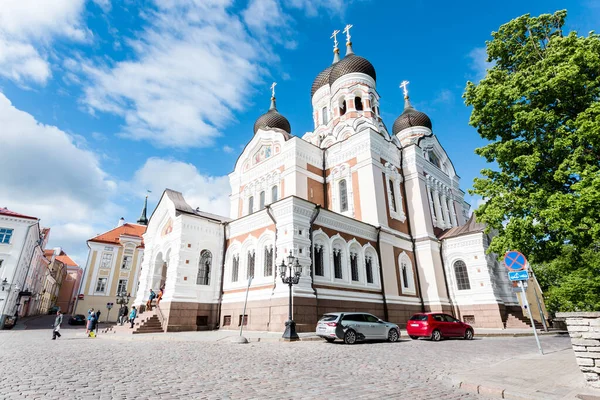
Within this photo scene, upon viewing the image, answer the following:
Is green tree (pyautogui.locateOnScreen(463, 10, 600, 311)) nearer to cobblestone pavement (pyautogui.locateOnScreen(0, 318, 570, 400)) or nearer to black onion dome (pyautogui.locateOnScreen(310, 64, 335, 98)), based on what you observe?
cobblestone pavement (pyautogui.locateOnScreen(0, 318, 570, 400))

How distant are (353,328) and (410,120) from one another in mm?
26315

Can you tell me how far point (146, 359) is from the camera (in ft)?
27.9

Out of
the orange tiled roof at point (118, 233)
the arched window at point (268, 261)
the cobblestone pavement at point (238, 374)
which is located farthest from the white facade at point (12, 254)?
the cobblestone pavement at point (238, 374)

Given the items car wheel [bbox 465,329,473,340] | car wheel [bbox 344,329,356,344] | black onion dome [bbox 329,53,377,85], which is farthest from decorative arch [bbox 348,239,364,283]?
black onion dome [bbox 329,53,377,85]

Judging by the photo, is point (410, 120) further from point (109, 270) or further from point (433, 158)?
point (109, 270)

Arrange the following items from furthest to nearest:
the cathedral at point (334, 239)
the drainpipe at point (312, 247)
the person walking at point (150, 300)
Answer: the person walking at point (150, 300) < the cathedral at point (334, 239) < the drainpipe at point (312, 247)

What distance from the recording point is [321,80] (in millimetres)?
33438

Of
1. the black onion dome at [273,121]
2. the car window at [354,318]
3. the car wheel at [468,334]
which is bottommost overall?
the car wheel at [468,334]

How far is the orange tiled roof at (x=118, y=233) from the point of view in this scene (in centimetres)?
4062

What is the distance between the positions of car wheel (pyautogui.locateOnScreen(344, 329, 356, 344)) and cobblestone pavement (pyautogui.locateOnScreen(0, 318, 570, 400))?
2413 mm

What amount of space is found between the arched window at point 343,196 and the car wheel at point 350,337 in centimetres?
1150

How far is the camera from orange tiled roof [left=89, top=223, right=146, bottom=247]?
40625 mm

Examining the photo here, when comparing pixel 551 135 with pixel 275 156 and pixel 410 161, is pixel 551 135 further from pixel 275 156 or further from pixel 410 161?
pixel 275 156

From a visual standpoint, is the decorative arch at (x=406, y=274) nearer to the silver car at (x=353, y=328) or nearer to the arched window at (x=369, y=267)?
the arched window at (x=369, y=267)
